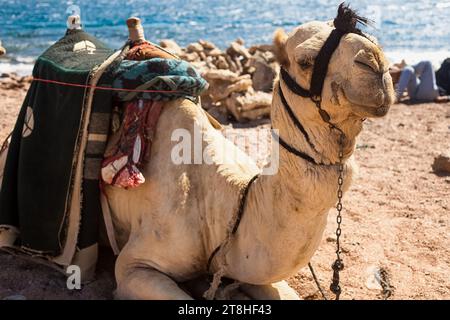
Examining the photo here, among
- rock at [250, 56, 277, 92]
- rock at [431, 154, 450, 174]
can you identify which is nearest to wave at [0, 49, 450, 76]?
rock at [250, 56, 277, 92]

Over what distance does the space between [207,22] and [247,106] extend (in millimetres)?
24744

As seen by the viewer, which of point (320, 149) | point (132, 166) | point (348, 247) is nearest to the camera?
point (320, 149)

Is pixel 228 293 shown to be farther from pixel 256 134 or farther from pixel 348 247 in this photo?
pixel 256 134

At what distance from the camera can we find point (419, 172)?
652 centimetres

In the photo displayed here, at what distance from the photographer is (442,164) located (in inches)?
254

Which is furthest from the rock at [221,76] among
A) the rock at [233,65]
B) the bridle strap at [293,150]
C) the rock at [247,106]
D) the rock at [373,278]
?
the bridle strap at [293,150]

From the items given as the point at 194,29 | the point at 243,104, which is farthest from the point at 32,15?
the point at 243,104

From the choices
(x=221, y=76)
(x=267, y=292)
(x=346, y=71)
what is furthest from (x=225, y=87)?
(x=346, y=71)

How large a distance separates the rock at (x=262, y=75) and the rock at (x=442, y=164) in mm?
4300

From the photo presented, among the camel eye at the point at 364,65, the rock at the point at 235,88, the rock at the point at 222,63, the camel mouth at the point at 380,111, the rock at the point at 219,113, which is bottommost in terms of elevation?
the rock at the point at 219,113

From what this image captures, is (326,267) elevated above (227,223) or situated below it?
below

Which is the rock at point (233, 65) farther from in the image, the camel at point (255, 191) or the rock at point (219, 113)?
the camel at point (255, 191)

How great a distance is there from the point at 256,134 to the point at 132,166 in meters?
4.67

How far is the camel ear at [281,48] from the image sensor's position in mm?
2572
